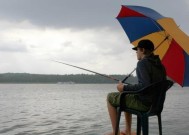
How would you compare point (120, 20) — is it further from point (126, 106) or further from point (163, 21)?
point (126, 106)

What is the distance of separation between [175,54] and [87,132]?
557cm

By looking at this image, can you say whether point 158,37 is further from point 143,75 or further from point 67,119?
point 67,119

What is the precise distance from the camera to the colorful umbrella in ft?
23.4

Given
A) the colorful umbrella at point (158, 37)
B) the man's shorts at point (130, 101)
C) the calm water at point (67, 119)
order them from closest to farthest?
1. the man's shorts at point (130, 101)
2. the colorful umbrella at point (158, 37)
3. the calm water at point (67, 119)

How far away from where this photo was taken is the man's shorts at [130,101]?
5980mm

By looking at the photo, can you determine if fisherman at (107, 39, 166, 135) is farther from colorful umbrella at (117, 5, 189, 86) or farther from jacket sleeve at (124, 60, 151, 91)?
colorful umbrella at (117, 5, 189, 86)

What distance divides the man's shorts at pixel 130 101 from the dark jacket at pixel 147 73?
123mm

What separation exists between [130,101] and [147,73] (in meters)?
0.58

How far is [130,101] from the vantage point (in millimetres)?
6066

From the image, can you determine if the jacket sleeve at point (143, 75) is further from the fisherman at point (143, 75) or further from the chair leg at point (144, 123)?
the chair leg at point (144, 123)

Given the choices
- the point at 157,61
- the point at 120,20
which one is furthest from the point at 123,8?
the point at 157,61

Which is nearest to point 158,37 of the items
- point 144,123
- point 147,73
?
point 147,73

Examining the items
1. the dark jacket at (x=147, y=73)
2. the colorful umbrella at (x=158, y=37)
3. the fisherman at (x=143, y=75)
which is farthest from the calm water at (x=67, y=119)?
the dark jacket at (x=147, y=73)

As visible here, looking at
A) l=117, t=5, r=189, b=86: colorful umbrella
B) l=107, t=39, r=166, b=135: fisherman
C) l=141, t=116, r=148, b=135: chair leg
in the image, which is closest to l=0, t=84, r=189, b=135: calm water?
l=117, t=5, r=189, b=86: colorful umbrella
